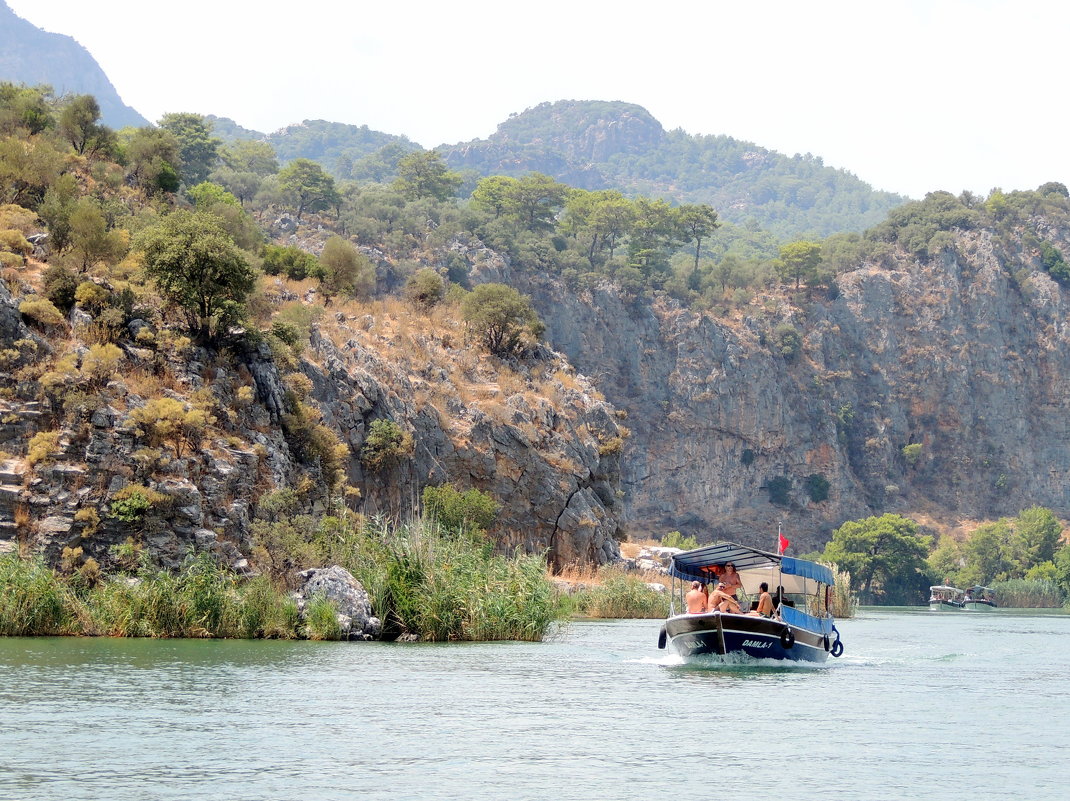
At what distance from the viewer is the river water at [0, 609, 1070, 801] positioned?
18391mm

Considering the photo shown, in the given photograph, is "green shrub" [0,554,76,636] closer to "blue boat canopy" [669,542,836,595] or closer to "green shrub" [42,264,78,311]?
"green shrub" [42,264,78,311]

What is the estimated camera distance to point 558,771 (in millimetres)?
19547

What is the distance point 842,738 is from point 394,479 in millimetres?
50389

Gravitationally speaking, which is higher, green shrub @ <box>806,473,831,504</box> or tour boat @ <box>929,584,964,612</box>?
green shrub @ <box>806,473,831,504</box>

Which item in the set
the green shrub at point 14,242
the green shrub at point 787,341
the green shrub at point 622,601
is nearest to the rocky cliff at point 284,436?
the green shrub at point 14,242

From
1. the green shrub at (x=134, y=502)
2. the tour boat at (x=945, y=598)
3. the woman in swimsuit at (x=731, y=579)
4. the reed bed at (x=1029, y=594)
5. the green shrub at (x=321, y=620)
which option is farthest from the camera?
the reed bed at (x=1029, y=594)

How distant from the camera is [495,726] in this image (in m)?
23.7

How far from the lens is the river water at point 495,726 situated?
18391 mm

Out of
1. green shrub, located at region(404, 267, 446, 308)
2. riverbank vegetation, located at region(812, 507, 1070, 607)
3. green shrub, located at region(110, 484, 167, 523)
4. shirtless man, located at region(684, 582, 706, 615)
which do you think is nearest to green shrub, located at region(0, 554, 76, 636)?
green shrub, located at region(110, 484, 167, 523)

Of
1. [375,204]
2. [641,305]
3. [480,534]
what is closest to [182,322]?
[480,534]

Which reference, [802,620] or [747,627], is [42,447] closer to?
[747,627]

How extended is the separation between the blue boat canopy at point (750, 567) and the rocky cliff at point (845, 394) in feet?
278

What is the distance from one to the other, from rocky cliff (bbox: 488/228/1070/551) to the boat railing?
89675 mm

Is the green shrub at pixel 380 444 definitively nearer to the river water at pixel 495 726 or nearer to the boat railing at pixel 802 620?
the river water at pixel 495 726
